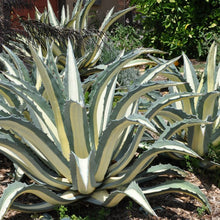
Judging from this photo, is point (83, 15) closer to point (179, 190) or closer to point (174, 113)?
point (174, 113)

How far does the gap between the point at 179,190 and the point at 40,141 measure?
37.7 inches

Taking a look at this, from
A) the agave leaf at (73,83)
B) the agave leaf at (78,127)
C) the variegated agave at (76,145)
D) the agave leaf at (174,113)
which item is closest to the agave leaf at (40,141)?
the variegated agave at (76,145)

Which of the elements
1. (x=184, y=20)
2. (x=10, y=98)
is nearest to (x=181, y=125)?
(x=10, y=98)

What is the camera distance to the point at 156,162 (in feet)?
10.8

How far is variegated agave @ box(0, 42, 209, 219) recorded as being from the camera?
227 centimetres

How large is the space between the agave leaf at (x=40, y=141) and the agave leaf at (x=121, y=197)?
0.75ft

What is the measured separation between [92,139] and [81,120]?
0.26 m

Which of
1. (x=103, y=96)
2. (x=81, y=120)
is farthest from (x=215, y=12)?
(x=81, y=120)

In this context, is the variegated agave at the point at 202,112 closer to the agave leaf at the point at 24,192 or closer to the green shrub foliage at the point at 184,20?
the agave leaf at the point at 24,192

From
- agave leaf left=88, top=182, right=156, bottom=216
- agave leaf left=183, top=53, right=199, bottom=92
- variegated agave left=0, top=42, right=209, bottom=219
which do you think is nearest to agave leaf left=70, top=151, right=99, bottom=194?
variegated agave left=0, top=42, right=209, bottom=219

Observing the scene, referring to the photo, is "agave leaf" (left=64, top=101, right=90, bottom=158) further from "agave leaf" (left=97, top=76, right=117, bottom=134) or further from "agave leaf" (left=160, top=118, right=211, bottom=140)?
"agave leaf" (left=160, top=118, right=211, bottom=140)

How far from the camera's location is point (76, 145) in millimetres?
2436

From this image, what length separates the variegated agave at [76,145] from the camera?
227 centimetres

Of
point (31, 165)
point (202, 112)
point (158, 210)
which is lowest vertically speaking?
point (158, 210)
